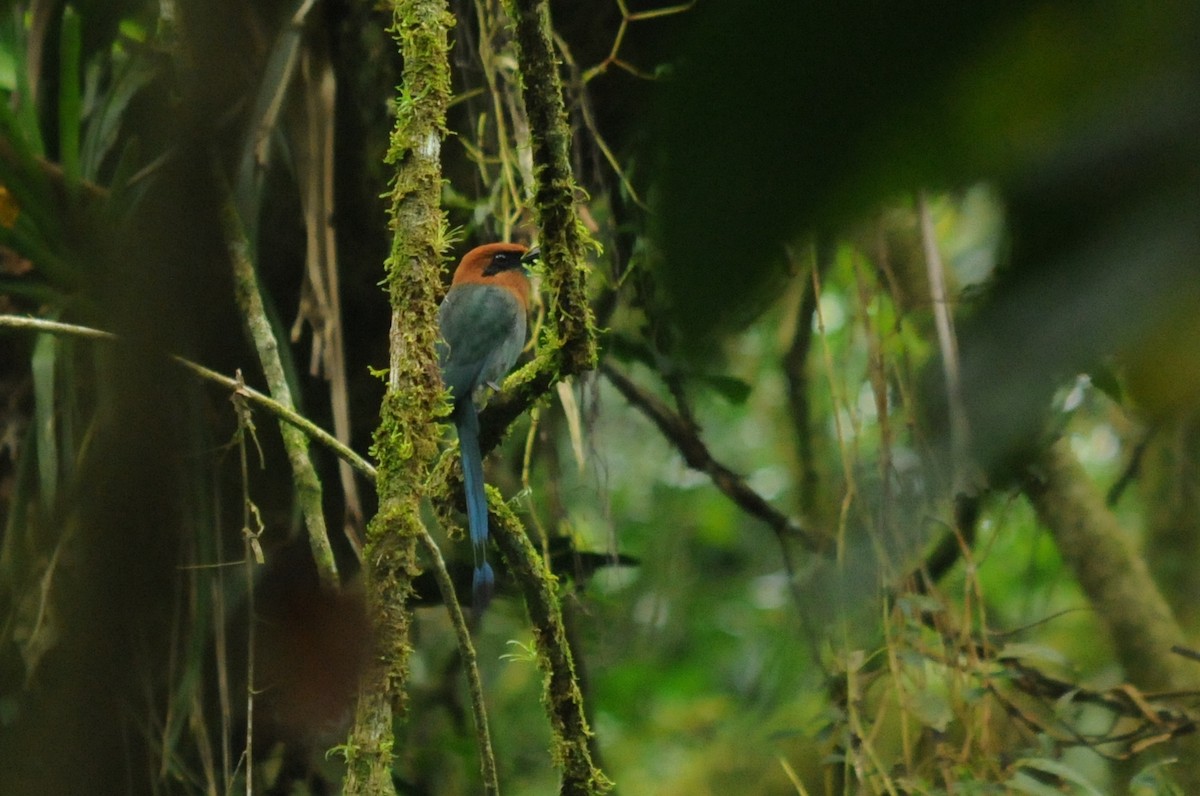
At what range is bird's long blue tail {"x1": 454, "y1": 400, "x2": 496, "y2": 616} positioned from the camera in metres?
2.12

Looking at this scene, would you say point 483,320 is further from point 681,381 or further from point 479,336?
point 681,381

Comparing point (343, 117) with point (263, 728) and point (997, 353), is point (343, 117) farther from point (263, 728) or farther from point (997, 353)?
point (997, 353)

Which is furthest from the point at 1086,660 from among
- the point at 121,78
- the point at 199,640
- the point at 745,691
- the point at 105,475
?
the point at 105,475

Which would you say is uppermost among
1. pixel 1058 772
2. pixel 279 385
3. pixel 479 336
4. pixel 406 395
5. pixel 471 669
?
pixel 479 336

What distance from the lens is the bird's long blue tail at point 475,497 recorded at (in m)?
2.12

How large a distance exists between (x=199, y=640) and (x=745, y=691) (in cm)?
277

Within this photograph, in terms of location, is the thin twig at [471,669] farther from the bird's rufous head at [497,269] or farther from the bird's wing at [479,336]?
the bird's rufous head at [497,269]

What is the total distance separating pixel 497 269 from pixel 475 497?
1.17 m

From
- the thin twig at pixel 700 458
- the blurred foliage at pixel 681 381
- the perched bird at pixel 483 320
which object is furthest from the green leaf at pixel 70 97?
the thin twig at pixel 700 458

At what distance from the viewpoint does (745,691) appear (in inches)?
184

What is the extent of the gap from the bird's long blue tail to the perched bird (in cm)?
14

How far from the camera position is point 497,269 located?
3174 millimetres

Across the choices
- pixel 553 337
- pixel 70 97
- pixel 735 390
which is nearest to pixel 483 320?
pixel 735 390

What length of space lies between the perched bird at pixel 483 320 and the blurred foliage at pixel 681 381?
0.12 m
